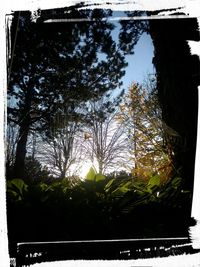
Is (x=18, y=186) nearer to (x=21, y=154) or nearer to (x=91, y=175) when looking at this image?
(x=91, y=175)

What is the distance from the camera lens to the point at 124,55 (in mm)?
3406

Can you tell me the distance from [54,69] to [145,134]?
61.9 inches

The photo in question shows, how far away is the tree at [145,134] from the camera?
92.7 inches

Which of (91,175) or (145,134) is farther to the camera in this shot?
(145,134)

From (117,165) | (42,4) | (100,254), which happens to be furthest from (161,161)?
(42,4)

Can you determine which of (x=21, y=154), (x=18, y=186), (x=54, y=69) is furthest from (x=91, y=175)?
(x=54, y=69)

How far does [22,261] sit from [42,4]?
1.67 metres

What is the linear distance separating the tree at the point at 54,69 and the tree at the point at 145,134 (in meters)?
0.57

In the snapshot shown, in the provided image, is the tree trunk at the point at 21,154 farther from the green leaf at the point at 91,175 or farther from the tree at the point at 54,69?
the green leaf at the point at 91,175

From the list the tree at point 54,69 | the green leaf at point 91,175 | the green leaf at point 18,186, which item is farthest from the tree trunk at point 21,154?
the green leaf at point 91,175

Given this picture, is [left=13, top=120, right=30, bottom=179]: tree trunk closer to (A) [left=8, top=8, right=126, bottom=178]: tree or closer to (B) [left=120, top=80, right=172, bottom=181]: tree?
(A) [left=8, top=8, right=126, bottom=178]: tree

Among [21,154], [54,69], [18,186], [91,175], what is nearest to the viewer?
[18,186]

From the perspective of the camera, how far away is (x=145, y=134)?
2963 millimetres

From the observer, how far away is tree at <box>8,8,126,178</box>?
2.67m
